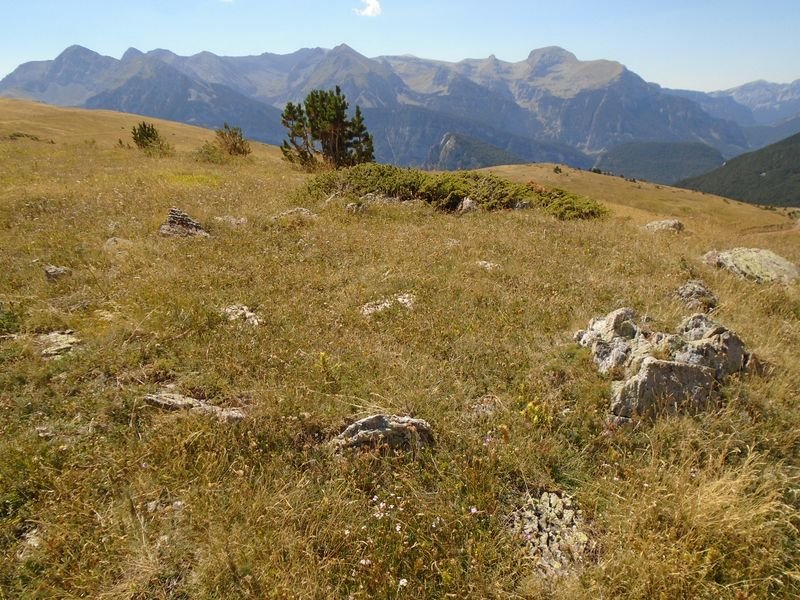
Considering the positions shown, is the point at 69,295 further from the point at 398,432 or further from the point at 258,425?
the point at 398,432

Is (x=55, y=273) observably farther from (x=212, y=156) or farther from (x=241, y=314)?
(x=212, y=156)

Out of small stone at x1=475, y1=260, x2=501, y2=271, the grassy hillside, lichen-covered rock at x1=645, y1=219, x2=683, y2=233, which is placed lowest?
the grassy hillside

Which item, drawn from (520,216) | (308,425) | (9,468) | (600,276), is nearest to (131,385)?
(9,468)

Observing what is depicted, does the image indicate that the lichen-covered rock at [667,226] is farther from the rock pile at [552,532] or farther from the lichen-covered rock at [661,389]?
the rock pile at [552,532]

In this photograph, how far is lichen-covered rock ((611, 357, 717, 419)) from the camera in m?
5.61

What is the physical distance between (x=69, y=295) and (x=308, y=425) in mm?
6287

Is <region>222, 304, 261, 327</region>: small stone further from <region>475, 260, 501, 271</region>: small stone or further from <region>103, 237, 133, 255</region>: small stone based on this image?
<region>475, 260, 501, 271</region>: small stone

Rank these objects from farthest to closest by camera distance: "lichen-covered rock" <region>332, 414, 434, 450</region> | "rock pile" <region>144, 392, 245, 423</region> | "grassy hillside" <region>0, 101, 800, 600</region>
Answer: "rock pile" <region>144, 392, 245, 423</region> < "lichen-covered rock" <region>332, 414, 434, 450</region> < "grassy hillside" <region>0, 101, 800, 600</region>

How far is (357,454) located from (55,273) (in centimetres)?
822

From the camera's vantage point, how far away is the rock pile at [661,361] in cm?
564

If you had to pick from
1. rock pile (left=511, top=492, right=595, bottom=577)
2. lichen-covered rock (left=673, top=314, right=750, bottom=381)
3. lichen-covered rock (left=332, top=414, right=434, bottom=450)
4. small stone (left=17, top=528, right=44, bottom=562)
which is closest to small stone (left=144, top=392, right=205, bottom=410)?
small stone (left=17, top=528, right=44, bottom=562)

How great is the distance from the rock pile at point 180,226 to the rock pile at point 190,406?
7823 mm

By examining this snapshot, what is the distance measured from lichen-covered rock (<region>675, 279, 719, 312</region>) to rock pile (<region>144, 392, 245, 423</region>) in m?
8.44

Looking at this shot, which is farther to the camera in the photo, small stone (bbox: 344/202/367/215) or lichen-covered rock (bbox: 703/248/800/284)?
small stone (bbox: 344/202/367/215)
